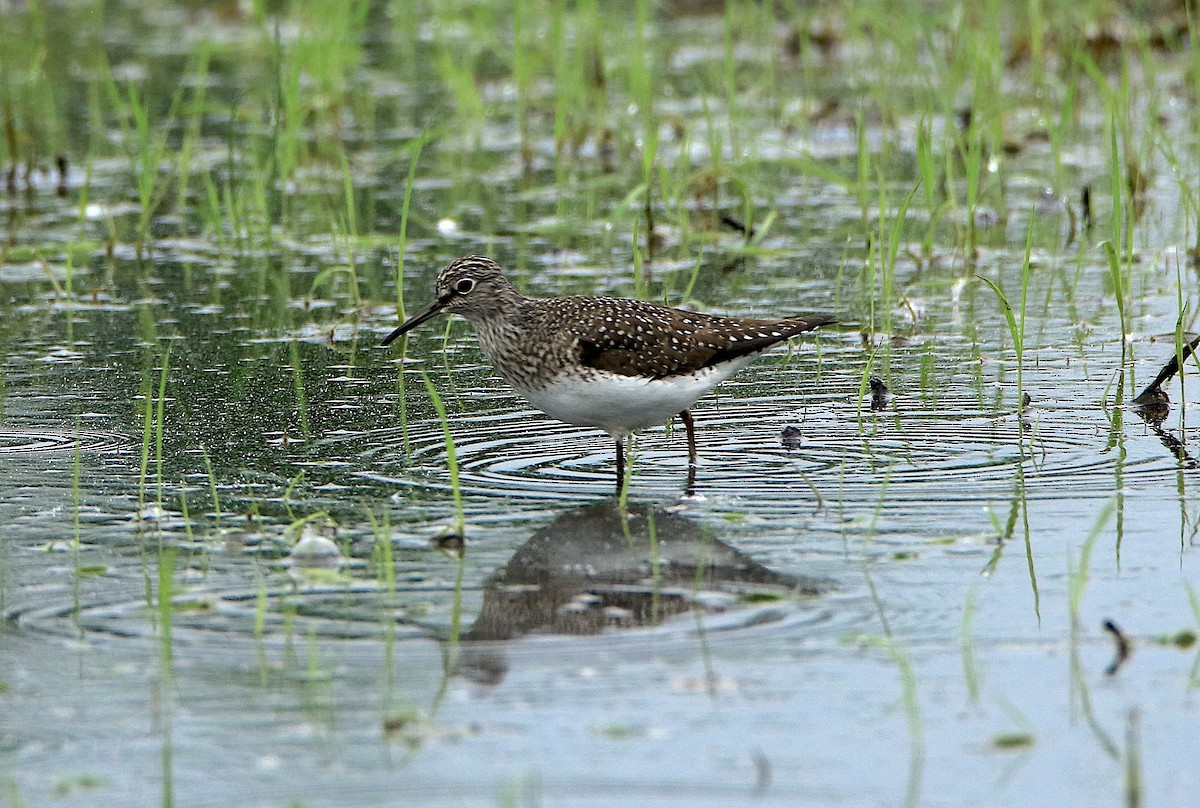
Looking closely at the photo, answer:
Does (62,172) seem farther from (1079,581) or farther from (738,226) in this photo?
(1079,581)

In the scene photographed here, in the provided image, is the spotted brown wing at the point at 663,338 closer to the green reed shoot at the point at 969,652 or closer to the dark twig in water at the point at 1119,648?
the green reed shoot at the point at 969,652

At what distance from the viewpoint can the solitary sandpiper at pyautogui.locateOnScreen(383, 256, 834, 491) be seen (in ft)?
21.7

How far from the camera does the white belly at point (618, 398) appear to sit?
658cm

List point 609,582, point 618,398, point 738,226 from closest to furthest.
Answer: point 609,582 → point 618,398 → point 738,226

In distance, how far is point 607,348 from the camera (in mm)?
6797

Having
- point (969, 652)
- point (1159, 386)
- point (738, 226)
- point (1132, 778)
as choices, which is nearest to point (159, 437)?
point (969, 652)

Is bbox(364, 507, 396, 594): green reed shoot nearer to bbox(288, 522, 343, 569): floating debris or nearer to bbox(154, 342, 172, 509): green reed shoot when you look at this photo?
bbox(288, 522, 343, 569): floating debris

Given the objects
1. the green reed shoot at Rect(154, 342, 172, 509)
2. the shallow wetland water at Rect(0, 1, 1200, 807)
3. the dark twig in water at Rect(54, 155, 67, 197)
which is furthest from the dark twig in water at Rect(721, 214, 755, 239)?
the dark twig in water at Rect(54, 155, 67, 197)

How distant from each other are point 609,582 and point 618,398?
4.33ft

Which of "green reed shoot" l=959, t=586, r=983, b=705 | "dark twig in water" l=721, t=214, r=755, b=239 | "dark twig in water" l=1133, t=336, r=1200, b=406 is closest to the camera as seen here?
"green reed shoot" l=959, t=586, r=983, b=705

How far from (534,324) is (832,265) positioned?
135 inches

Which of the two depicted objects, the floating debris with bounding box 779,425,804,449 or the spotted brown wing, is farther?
the floating debris with bounding box 779,425,804,449

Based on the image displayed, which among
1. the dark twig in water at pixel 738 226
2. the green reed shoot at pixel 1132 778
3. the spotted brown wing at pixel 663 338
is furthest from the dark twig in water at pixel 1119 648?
the dark twig in water at pixel 738 226

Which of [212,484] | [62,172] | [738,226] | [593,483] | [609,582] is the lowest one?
[609,582]
